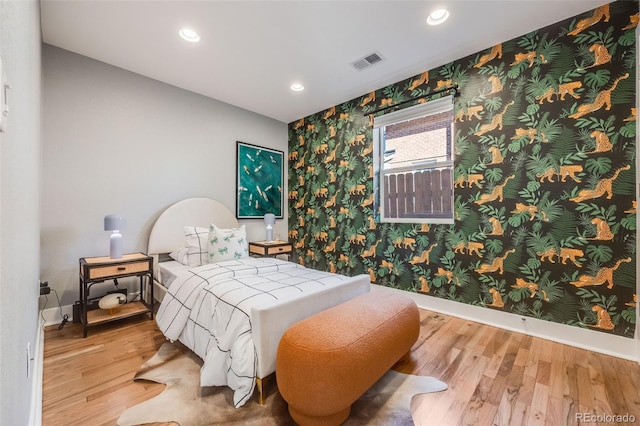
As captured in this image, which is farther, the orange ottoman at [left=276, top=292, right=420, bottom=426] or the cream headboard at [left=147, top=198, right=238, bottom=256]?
the cream headboard at [left=147, top=198, right=238, bottom=256]

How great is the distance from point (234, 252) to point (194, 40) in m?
2.14

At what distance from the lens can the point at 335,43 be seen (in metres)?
2.46

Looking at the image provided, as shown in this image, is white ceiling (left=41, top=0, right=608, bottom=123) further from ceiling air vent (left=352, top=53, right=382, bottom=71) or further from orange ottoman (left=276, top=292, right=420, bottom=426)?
orange ottoman (left=276, top=292, right=420, bottom=426)

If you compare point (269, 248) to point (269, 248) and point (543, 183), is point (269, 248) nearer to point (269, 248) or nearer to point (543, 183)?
point (269, 248)

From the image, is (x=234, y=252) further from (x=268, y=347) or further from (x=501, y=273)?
(x=501, y=273)

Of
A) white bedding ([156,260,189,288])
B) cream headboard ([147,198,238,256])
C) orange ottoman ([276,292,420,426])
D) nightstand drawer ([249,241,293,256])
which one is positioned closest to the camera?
orange ottoman ([276,292,420,426])

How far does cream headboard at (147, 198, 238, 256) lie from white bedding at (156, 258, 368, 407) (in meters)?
0.82

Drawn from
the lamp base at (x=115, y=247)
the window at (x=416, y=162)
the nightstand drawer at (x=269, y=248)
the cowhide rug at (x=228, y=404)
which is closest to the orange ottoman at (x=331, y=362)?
the cowhide rug at (x=228, y=404)

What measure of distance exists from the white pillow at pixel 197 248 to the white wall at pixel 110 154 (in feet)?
1.90

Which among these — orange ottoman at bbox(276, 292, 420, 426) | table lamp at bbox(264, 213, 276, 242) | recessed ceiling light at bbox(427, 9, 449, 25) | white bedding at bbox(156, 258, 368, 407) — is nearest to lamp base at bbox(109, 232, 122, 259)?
white bedding at bbox(156, 258, 368, 407)

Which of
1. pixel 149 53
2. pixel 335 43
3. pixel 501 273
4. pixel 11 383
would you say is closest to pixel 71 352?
pixel 11 383

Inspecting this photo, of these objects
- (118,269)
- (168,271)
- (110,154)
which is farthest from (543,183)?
(110,154)

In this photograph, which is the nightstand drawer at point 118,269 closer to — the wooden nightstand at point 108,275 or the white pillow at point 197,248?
the wooden nightstand at point 108,275

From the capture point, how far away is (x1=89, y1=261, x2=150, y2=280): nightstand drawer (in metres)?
2.28
